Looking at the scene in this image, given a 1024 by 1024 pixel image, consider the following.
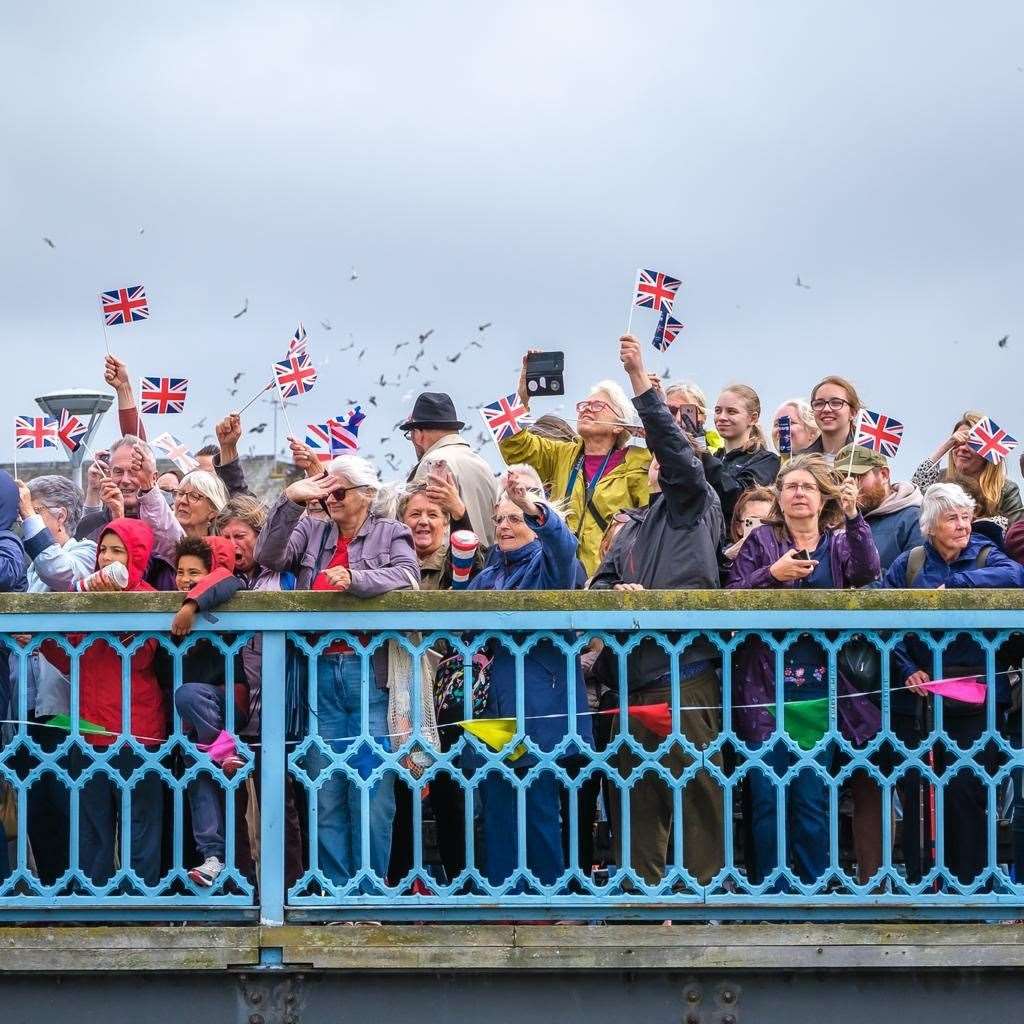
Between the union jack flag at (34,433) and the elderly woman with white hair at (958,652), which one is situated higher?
the union jack flag at (34,433)

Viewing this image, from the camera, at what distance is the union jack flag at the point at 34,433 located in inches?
483

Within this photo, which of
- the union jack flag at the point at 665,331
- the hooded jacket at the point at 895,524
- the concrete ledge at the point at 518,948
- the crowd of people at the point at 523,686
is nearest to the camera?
the concrete ledge at the point at 518,948

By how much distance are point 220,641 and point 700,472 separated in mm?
2088

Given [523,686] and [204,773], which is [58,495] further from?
[523,686]

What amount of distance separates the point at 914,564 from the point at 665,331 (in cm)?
259

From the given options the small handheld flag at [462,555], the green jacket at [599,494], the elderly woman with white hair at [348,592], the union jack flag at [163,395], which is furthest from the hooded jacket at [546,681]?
the union jack flag at [163,395]

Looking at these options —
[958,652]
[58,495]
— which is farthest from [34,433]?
[958,652]

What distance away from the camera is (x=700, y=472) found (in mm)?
7574

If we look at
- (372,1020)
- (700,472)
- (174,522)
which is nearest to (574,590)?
(700,472)

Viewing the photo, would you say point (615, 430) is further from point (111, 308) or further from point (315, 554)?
point (111, 308)

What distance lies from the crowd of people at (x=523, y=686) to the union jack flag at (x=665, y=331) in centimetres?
172

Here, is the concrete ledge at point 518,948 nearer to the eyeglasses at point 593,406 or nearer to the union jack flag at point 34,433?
the eyeglasses at point 593,406

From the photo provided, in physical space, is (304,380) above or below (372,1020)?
above

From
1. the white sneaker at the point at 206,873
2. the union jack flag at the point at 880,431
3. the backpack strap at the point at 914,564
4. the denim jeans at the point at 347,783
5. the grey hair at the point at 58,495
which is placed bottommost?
the white sneaker at the point at 206,873
